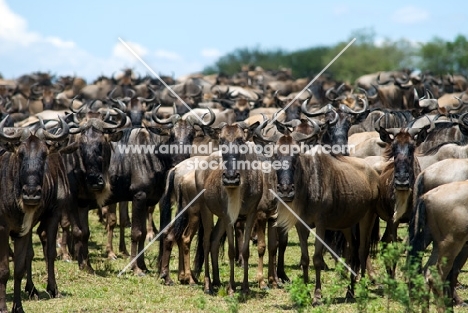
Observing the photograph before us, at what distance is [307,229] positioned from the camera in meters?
10.3

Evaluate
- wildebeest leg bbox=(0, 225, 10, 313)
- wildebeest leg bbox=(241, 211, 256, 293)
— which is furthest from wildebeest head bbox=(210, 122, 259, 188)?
wildebeest leg bbox=(0, 225, 10, 313)

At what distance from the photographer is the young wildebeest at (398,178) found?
10445 mm

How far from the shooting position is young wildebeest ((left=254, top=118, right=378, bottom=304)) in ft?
32.9

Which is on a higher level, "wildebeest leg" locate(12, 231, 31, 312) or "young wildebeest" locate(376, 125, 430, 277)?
"young wildebeest" locate(376, 125, 430, 277)

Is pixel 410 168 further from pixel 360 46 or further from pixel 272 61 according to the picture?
pixel 272 61

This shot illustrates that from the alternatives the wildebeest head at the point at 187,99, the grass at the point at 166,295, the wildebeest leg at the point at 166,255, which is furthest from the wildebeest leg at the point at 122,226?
the wildebeest head at the point at 187,99

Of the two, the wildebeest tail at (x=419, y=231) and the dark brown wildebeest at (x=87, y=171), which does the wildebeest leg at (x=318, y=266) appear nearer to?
the wildebeest tail at (x=419, y=231)

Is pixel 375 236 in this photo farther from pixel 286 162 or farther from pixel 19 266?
pixel 19 266

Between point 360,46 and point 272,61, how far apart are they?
17.9 meters

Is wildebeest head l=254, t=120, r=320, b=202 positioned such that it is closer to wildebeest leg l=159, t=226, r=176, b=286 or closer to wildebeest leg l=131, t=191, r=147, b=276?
wildebeest leg l=159, t=226, r=176, b=286

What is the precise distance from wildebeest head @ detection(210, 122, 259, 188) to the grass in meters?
1.24

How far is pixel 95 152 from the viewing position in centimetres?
1173

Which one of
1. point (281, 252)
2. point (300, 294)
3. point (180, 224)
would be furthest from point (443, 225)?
point (180, 224)

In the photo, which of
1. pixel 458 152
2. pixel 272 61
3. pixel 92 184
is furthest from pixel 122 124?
pixel 272 61
